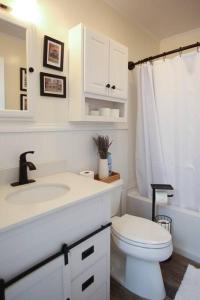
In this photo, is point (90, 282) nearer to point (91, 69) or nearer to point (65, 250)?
point (65, 250)

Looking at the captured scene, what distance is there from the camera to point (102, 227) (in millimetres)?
1170

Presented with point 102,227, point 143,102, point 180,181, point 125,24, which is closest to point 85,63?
point 143,102

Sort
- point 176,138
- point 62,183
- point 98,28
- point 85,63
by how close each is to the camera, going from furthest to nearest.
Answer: point 176,138 < point 98,28 < point 85,63 < point 62,183

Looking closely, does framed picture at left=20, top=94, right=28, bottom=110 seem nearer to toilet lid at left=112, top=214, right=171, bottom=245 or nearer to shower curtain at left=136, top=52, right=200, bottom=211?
toilet lid at left=112, top=214, right=171, bottom=245

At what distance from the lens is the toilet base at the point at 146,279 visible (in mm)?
1395

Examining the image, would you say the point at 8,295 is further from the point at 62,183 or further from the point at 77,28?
the point at 77,28

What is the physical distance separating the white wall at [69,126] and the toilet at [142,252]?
63 cm

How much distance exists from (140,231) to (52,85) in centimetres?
123

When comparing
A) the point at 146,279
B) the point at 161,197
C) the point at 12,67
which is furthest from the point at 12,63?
the point at 146,279

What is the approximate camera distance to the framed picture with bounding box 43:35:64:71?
1.38 metres

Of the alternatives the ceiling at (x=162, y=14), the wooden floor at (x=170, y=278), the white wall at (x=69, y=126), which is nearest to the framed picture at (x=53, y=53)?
the white wall at (x=69, y=126)

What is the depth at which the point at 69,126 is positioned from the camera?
5.20 ft

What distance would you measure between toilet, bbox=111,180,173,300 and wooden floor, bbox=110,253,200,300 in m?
0.05

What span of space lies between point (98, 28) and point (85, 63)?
1.86ft
